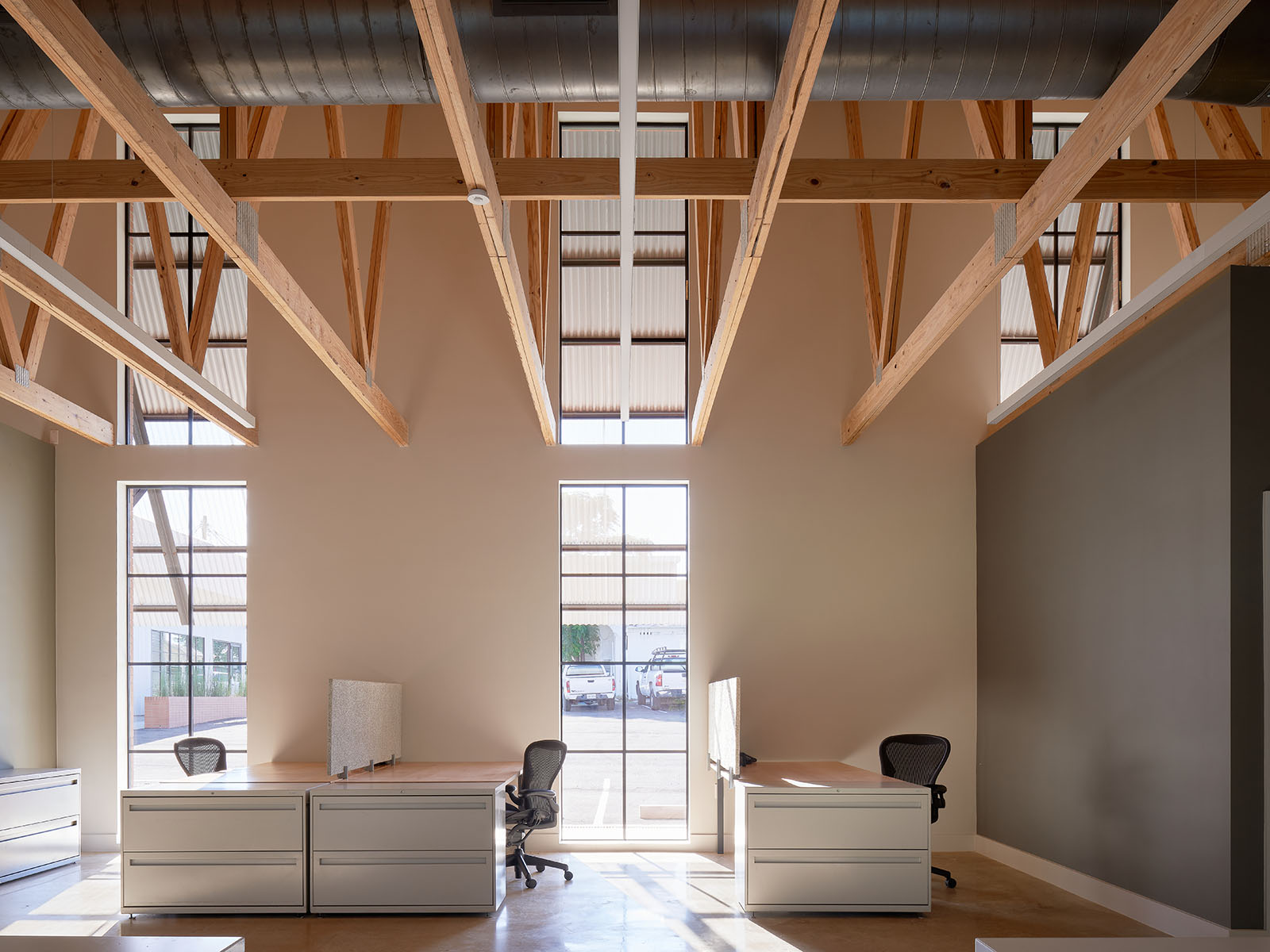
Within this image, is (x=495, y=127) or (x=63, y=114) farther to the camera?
(x=63, y=114)

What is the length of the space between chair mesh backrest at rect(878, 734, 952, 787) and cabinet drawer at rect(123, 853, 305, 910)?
4027 millimetres

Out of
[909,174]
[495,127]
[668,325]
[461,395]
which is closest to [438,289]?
[461,395]

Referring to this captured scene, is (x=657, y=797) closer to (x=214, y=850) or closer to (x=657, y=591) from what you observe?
(x=657, y=591)

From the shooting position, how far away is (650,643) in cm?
813

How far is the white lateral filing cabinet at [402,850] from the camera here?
5.83m

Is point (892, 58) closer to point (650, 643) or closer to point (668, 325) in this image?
point (668, 325)

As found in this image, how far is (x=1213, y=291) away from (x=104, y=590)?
26.7ft

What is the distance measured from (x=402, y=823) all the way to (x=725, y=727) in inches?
88.8

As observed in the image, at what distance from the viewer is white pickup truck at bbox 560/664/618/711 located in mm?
7988

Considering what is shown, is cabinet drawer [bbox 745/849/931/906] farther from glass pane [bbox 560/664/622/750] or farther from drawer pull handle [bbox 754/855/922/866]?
glass pane [bbox 560/664/622/750]

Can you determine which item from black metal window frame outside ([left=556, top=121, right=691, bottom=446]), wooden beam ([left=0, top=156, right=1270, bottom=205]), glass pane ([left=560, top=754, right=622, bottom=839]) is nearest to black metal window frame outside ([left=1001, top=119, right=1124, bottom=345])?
black metal window frame outside ([left=556, top=121, right=691, bottom=446])

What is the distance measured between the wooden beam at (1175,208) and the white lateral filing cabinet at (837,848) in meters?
3.87

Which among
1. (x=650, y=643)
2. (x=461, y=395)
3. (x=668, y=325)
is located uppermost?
(x=668, y=325)

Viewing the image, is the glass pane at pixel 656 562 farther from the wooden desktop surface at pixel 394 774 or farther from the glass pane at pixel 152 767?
the glass pane at pixel 152 767
